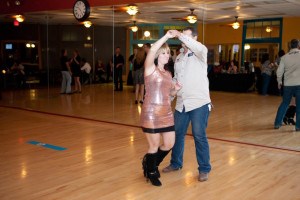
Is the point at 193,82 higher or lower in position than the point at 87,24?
lower

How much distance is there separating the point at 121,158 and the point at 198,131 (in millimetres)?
1364

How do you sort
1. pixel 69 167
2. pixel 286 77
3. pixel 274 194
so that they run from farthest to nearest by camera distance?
1. pixel 286 77
2. pixel 69 167
3. pixel 274 194

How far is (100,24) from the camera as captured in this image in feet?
30.2

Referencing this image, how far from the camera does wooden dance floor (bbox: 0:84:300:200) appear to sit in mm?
3537

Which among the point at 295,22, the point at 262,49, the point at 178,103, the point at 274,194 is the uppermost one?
the point at 295,22

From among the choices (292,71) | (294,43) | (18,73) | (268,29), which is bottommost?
(18,73)

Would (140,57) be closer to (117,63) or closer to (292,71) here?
(117,63)

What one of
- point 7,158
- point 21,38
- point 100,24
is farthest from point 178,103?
point 21,38

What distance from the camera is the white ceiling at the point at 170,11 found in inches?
324

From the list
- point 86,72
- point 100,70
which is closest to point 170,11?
point 100,70

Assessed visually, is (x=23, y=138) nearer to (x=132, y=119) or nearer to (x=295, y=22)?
(x=132, y=119)

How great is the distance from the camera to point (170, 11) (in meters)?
10.6

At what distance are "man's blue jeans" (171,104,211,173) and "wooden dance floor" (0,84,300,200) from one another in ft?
0.74

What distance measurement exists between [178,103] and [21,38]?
12.9 m
